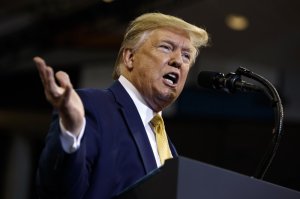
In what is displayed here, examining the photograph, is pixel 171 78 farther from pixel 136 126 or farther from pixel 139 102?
pixel 136 126

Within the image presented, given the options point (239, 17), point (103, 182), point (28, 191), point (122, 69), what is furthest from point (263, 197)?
point (28, 191)

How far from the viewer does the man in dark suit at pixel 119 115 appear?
1534mm

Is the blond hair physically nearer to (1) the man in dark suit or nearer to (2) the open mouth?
(1) the man in dark suit

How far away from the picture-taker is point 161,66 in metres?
2.06

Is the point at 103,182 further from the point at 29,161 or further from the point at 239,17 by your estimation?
the point at 29,161

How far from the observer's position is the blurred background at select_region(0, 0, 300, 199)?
492cm

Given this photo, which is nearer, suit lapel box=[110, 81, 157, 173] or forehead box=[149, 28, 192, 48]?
suit lapel box=[110, 81, 157, 173]

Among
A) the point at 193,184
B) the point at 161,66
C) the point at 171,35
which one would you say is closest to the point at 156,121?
the point at 161,66

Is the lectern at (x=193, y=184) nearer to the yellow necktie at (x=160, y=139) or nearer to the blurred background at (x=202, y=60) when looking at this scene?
the yellow necktie at (x=160, y=139)

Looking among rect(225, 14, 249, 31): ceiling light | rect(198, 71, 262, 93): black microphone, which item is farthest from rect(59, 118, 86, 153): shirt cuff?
rect(225, 14, 249, 31): ceiling light

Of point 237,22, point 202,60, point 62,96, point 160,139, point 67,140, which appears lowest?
point 202,60

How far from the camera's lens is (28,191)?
7395mm

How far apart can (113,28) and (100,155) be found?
13.7 feet

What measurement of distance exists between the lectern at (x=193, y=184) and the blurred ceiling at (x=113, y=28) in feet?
11.7
